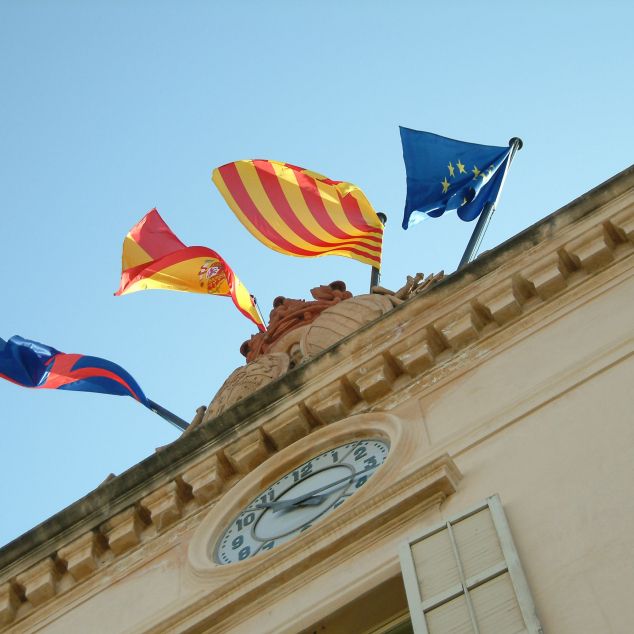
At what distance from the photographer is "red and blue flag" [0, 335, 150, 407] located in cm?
1988

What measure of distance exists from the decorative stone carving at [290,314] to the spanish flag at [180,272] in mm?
2582

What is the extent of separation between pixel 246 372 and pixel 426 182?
12.5ft

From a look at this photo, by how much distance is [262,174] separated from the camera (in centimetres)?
2044

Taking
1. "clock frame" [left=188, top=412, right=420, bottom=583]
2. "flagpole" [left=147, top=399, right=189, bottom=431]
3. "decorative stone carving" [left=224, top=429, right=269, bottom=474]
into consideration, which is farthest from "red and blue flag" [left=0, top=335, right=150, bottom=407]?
"clock frame" [left=188, top=412, right=420, bottom=583]

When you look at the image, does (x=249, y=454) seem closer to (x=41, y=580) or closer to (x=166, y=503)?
(x=166, y=503)

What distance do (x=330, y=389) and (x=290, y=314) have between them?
3.31m

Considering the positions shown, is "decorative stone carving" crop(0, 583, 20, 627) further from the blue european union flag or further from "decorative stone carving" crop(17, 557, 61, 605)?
the blue european union flag

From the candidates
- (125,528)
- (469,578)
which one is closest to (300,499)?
(125,528)

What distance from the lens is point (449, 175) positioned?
18.9m

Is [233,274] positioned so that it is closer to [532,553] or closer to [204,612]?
[204,612]

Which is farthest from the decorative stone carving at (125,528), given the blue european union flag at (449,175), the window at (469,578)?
the blue european union flag at (449,175)

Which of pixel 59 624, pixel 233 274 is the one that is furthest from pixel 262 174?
pixel 59 624

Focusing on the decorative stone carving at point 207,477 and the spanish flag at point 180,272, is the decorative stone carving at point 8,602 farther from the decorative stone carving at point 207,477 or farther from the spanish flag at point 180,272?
the spanish flag at point 180,272

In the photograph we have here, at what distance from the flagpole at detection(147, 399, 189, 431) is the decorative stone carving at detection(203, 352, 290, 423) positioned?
3.27 metres
